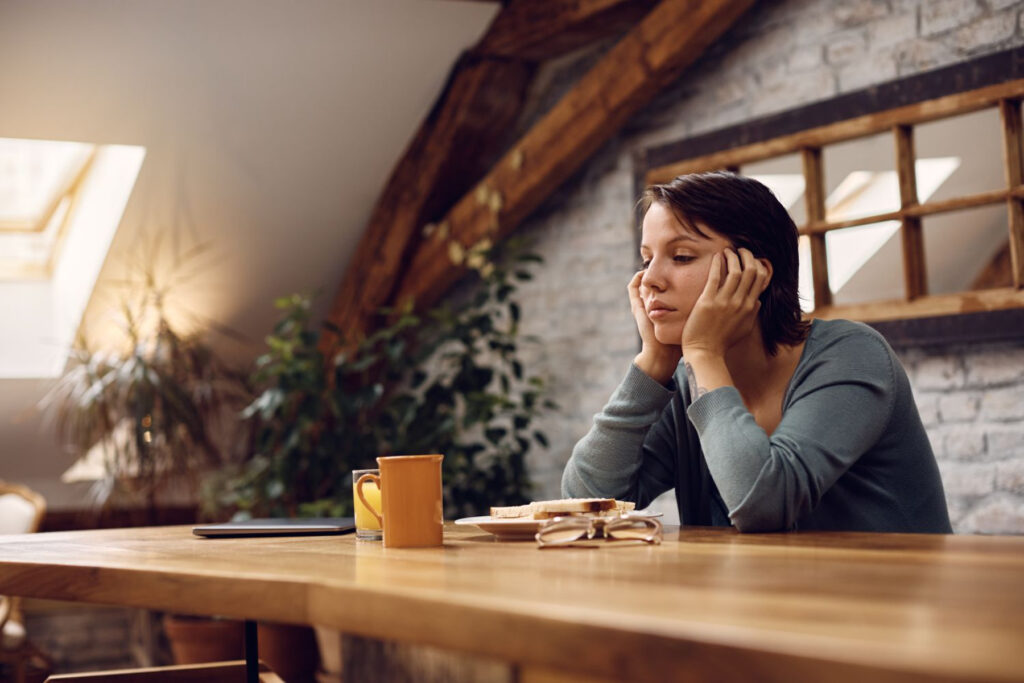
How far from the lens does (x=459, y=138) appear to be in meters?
4.33

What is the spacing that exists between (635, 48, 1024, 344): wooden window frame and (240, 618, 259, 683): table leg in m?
2.07

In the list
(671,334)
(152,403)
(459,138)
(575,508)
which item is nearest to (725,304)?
(671,334)

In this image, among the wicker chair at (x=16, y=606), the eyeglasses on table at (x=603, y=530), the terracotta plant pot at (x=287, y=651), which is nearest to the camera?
the eyeglasses on table at (x=603, y=530)

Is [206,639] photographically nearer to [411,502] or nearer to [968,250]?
[411,502]

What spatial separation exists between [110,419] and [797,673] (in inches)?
155

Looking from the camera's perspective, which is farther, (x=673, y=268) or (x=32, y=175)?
(x=32, y=175)

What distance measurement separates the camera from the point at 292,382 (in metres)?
4.05

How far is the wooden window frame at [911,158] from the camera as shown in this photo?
2867 millimetres

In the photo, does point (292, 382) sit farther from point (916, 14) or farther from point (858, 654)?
point (858, 654)

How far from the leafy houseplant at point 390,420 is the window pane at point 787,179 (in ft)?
4.35

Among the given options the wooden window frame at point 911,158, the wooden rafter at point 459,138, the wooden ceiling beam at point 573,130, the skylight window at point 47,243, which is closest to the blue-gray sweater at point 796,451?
the wooden window frame at point 911,158

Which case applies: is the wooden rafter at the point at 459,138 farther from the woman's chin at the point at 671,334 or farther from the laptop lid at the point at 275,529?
the laptop lid at the point at 275,529

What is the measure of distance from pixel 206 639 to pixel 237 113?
6.42 feet

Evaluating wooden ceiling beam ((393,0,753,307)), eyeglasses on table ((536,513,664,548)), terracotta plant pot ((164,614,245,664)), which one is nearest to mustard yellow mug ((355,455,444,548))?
eyeglasses on table ((536,513,664,548))
